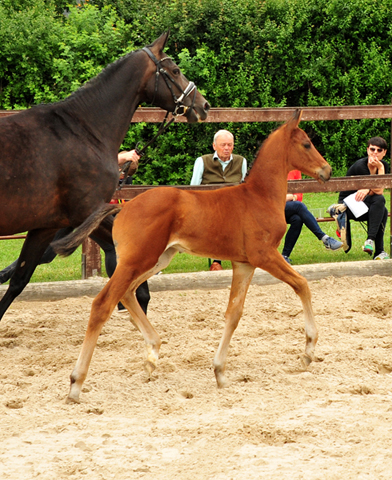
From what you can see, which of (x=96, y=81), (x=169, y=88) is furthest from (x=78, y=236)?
(x=169, y=88)

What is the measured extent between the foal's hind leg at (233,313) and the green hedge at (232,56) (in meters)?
7.05

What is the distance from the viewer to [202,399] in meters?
3.62

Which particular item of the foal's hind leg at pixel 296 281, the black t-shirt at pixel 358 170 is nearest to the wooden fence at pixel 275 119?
the black t-shirt at pixel 358 170

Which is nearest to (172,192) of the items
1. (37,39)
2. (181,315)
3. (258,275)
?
(181,315)

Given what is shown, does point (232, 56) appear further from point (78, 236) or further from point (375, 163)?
point (78, 236)

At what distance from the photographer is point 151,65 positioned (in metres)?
4.80

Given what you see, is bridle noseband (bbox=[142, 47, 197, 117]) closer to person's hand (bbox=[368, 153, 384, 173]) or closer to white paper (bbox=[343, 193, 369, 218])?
white paper (bbox=[343, 193, 369, 218])

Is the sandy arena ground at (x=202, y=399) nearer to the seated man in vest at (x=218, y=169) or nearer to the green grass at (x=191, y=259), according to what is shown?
the green grass at (x=191, y=259)

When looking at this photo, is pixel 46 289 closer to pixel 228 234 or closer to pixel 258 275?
pixel 258 275

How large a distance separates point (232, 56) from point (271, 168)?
8.57 metres

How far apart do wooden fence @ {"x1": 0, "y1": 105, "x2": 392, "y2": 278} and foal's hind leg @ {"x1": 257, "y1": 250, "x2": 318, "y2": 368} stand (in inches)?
97.5

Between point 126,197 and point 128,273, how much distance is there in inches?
104

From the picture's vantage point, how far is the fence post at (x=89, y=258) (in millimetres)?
6473

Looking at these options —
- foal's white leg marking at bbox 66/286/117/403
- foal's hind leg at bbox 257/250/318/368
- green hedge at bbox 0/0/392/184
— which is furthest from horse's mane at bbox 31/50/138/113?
green hedge at bbox 0/0/392/184
